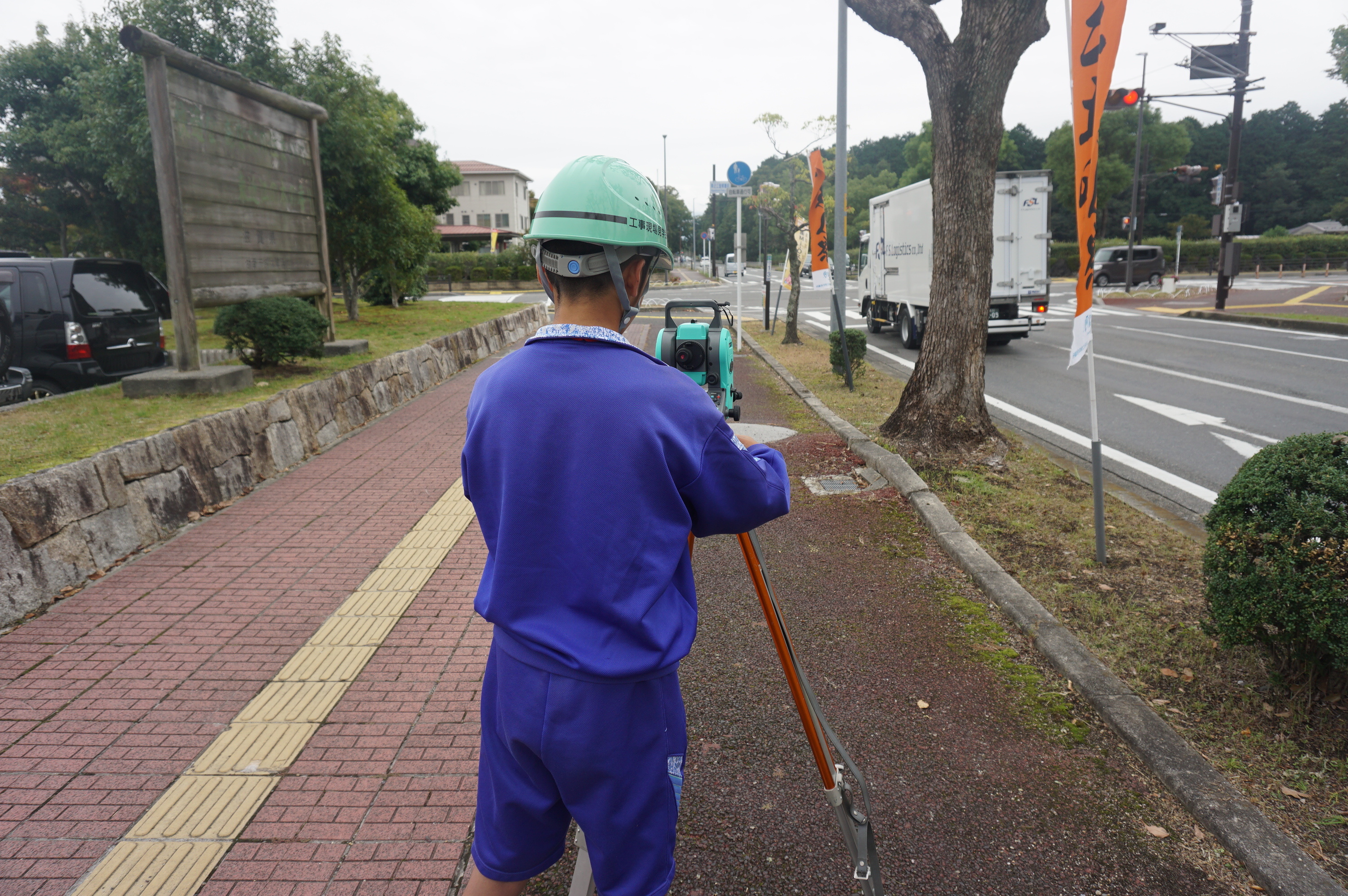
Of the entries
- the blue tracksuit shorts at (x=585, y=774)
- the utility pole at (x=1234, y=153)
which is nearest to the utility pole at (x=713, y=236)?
the utility pole at (x=1234, y=153)

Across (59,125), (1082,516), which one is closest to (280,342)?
(1082,516)

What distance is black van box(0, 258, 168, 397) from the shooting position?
26.9 ft

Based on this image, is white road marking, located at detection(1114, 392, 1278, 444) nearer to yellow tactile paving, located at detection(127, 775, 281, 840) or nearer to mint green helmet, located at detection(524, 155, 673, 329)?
mint green helmet, located at detection(524, 155, 673, 329)

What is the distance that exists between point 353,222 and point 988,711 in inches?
568

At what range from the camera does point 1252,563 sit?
297 centimetres

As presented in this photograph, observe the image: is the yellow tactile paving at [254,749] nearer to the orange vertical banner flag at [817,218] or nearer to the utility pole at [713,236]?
the orange vertical banner flag at [817,218]

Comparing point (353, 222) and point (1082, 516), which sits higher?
point (353, 222)

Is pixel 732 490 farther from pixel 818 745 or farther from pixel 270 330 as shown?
pixel 270 330

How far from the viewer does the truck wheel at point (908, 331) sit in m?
16.5

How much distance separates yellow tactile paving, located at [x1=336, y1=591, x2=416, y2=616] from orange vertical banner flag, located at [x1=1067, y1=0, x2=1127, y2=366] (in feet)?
12.5

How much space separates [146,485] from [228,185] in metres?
4.66

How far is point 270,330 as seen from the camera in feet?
28.4

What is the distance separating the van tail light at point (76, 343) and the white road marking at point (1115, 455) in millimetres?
9083

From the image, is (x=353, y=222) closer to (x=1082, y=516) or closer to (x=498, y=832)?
(x=1082, y=516)
